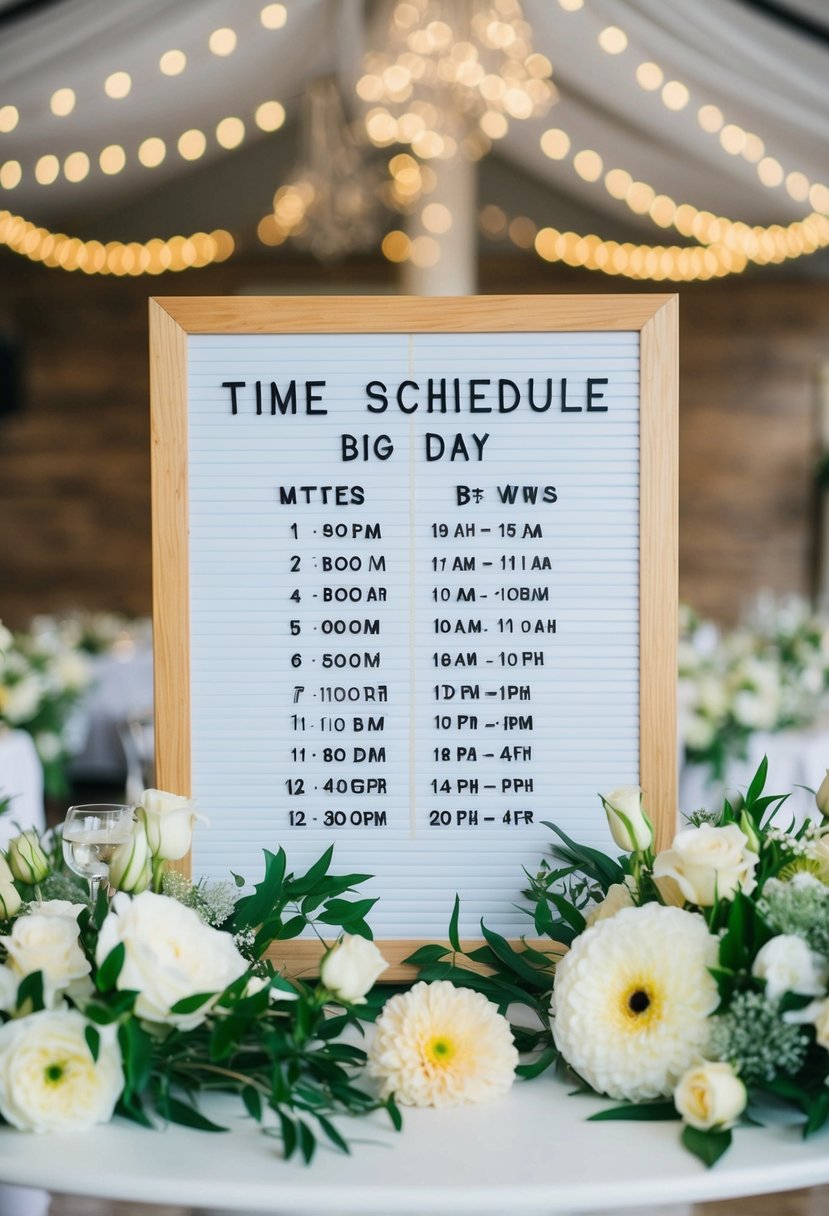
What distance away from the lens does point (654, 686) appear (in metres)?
1.36

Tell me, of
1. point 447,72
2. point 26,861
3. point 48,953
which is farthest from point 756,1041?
point 447,72

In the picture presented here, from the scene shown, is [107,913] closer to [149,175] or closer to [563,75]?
[563,75]

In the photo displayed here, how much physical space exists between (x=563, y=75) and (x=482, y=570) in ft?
11.5

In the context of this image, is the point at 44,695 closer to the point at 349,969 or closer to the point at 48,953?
the point at 48,953

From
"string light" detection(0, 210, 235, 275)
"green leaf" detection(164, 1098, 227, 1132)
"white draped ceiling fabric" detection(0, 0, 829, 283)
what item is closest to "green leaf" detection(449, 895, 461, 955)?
"green leaf" detection(164, 1098, 227, 1132)

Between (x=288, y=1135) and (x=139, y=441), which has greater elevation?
(x=139, y=441)

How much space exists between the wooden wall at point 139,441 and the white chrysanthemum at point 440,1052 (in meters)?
8.20

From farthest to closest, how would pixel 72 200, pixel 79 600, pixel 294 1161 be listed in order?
pixel 79 600, pixel 72 200, pixel 294 1161

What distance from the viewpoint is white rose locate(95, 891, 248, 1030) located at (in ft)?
3.30

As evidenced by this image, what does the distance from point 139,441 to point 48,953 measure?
27.4 feet

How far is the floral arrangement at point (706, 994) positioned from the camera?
3.26 feet

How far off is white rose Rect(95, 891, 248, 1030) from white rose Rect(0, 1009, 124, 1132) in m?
0.05

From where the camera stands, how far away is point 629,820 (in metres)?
1.16

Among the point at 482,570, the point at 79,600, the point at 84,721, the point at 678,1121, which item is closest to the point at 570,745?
the point at 482,570
